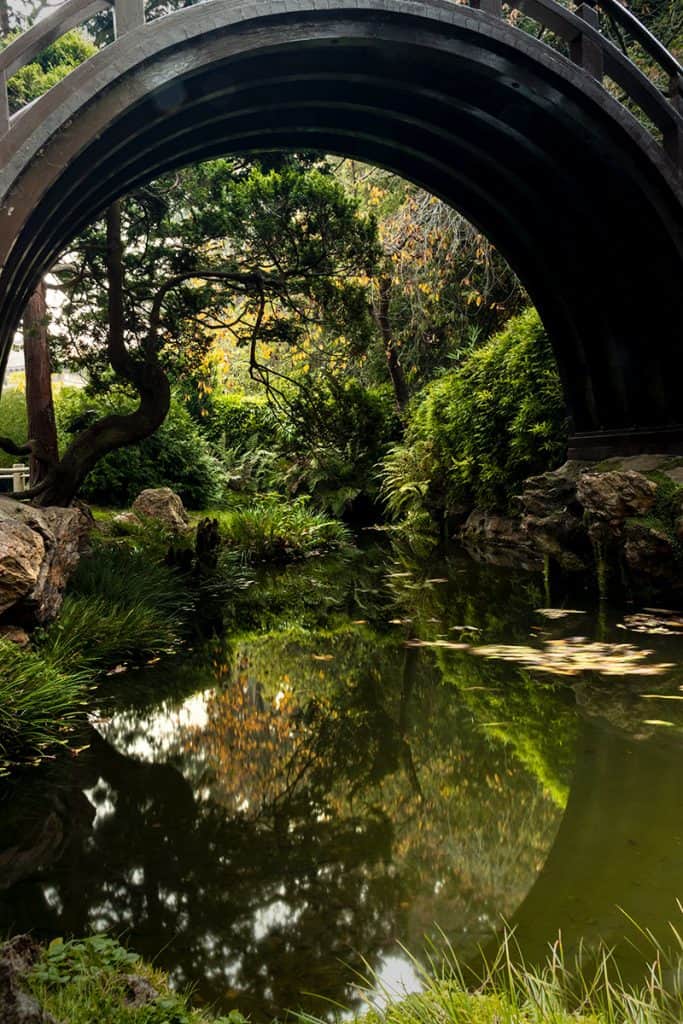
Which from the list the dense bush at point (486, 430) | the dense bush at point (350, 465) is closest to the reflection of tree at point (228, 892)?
the dense bush at point (486, 430)

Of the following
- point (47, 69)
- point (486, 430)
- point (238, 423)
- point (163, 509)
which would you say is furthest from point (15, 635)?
point (238, 423)

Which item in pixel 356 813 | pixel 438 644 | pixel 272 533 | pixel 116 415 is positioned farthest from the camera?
pixel 272 533

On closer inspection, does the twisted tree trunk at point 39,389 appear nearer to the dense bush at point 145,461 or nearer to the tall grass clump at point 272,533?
the dense bush at point 145,461

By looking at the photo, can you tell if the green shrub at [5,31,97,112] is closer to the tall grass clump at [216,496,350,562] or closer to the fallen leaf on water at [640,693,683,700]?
the tall grass clump at [216,496,350,562]

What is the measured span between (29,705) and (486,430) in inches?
399

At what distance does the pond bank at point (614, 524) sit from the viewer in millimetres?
7152

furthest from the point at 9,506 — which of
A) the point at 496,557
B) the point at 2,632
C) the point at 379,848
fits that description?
the point at 496,557

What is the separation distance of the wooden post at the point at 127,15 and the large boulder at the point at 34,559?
3.25 meters

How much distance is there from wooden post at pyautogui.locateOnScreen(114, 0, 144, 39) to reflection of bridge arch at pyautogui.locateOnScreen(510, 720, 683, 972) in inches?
207

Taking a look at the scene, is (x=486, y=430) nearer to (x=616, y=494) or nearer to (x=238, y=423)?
(x=616, y=494)

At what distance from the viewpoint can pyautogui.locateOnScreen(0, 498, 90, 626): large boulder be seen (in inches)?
176

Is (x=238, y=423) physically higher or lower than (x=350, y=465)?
higher

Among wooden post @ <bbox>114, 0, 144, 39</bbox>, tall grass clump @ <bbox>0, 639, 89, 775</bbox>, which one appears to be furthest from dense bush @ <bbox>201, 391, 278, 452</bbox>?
tall grass clump @ <bbox>0, 639, 89, 775</bbox>

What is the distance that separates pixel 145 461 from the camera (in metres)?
13.5
